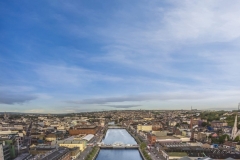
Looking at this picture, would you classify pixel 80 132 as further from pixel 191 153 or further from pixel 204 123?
pixel 191 153

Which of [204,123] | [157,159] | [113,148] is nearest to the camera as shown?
[157,159]

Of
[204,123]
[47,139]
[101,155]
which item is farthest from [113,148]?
[204,123]

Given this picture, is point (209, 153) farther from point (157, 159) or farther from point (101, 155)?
point (101, 155)

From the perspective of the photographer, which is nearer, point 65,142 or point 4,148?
point 4,148

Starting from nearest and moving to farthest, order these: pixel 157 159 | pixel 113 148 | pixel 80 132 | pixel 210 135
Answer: pixel 157 159, pixel 113 148, pixel 210 135, pixel 80 132

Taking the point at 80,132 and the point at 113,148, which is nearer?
the point at 113,148

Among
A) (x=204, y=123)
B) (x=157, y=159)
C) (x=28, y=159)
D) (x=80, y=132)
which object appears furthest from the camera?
(x=204, y=123)

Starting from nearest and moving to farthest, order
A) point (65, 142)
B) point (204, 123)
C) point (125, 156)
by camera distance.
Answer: point (125, 156)
point (65, 142)
point (204, 123)

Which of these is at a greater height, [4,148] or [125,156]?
[4,148]

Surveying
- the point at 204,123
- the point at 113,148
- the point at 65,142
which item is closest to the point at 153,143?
the point at 113,148
